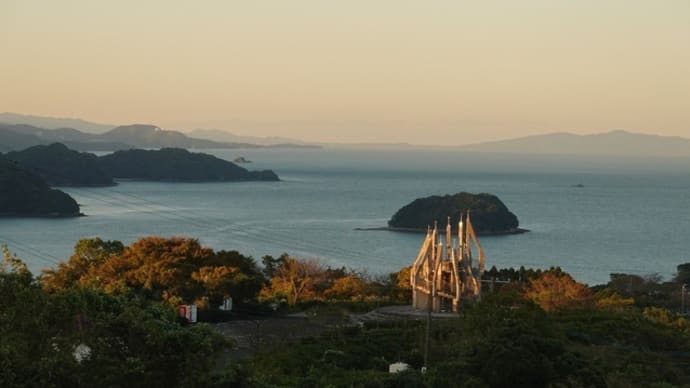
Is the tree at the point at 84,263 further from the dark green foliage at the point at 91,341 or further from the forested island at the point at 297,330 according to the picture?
the dark green foliage at the point at 91,341

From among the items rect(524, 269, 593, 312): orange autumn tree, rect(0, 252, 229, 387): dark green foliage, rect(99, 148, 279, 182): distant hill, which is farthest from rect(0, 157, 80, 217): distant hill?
rect(0, 252, 229, 387): dark green foliage

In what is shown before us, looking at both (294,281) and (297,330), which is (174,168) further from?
(297,330)

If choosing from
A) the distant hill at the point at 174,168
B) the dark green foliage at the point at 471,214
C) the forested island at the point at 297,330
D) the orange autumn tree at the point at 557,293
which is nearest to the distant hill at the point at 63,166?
the distant hill at the point at 174,168

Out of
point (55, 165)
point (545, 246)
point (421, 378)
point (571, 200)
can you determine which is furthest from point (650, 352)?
point (55, 165)

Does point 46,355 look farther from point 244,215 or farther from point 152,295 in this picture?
point 244,215

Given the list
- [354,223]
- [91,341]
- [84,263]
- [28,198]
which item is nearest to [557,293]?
[84,263]

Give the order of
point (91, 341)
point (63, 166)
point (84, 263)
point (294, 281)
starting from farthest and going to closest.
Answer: point (63, 166), point (294, 281), point (84, 263), point (91, 341)
